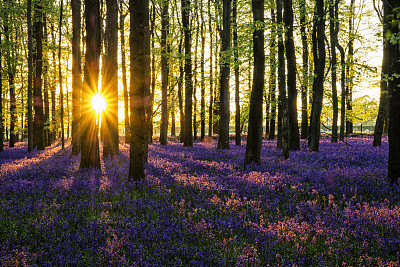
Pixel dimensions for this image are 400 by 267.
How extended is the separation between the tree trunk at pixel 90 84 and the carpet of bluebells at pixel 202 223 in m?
2.54

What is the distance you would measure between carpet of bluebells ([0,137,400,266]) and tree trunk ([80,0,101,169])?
2.54 m

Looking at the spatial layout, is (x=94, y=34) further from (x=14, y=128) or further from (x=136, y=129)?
(x=14, y=128)

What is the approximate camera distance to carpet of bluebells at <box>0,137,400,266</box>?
368cm

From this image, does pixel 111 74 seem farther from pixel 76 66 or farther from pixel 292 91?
pixel 292 91

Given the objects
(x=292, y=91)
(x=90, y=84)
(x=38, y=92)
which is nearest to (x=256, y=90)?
(x=292, y=91)

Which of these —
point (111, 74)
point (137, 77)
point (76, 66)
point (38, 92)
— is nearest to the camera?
point (137, 77)

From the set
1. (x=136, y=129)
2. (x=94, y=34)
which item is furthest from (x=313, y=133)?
(x=94, y=34)

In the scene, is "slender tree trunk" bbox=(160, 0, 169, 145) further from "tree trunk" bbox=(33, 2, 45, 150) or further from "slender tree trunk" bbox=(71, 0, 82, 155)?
"tree trunk" bbox=(33, 2, 45, 150)

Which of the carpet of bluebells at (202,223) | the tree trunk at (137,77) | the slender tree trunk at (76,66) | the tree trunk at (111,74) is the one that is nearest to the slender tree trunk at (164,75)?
the tree trunk at (111,74)

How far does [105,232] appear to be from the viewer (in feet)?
14.8

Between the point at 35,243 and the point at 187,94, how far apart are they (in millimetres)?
16158

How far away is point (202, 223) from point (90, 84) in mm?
8526

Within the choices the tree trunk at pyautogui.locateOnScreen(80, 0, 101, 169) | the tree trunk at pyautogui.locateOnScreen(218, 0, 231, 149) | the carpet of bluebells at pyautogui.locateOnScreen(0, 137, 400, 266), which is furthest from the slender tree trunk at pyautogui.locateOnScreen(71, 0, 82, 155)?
the tree trunk at pyautogui.locateOnScreen(218, 0, 231, 149)

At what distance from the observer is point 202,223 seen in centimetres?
472
